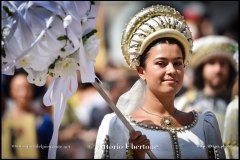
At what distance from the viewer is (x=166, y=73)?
4.10 meters

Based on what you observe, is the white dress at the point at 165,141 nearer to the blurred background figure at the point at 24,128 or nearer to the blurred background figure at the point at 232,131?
the blurred background figure at the point at 232,131

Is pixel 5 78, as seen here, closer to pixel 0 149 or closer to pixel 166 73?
pixel 0 149


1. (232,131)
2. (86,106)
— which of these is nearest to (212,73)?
(232,131)

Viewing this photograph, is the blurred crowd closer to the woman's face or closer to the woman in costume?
the woman in costume

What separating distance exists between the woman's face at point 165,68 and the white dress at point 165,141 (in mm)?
192

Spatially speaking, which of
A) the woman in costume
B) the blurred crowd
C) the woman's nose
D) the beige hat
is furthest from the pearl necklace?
the beige hat

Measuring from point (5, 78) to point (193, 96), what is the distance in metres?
1.66

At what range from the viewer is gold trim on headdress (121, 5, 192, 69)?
4.16 metres

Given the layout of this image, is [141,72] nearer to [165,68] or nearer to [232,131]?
[165,68]

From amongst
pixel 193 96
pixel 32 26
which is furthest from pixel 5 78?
pixel 32 26

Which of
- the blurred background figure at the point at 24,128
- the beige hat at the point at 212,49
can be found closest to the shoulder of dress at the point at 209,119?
the beige hat at the point at 212,49

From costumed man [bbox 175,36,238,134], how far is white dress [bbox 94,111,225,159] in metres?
2.23

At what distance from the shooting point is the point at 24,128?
7.01m

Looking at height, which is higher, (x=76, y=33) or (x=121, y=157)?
(x=76, y=33)
